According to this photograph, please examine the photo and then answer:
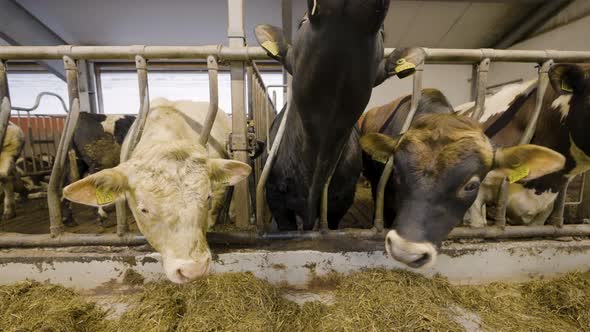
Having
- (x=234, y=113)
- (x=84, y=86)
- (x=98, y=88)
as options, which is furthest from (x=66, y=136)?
(x=98, y=88)

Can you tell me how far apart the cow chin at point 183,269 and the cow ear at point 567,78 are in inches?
88.1

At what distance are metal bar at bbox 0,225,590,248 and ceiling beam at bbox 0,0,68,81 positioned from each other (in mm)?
6120

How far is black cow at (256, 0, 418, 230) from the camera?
801 mm

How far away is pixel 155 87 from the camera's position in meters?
8.66

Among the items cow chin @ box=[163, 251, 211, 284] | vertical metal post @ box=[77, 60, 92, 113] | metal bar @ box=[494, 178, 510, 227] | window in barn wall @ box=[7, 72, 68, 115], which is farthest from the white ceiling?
cow chin @ box=[163, 251, 211, 284]

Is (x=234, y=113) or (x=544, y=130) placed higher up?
(x=234, y=113)

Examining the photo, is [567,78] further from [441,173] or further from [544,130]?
[441,173]

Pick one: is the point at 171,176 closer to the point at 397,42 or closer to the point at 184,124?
the point at 184,124

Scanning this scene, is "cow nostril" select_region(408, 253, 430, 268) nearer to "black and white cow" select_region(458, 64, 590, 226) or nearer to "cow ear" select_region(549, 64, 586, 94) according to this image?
"black and white cow" select_region(458, 64, 590, 226)

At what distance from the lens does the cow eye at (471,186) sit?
4.02 ft

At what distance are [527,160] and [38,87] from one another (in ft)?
40.1

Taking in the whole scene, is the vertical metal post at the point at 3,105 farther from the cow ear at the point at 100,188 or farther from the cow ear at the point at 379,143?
the cow ear at the point at 379,143

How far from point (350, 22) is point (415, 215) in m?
0.87

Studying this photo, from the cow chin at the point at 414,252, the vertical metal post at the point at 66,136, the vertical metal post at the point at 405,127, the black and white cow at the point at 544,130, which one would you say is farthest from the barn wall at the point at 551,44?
the vertical metal post at the point at 66,136
